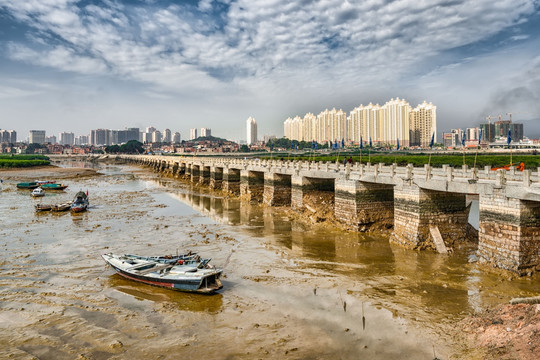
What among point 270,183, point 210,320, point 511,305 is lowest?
point 210,320

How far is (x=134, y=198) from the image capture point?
4591 cm

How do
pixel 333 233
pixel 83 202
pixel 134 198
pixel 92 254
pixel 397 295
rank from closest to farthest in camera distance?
pixel 397 295 < pixel 92 254 < pixel 333 233 < pixel 83 202 < pixel 134 198

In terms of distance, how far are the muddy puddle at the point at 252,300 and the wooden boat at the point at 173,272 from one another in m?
0.44

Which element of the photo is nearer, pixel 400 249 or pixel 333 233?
pixel 400 249

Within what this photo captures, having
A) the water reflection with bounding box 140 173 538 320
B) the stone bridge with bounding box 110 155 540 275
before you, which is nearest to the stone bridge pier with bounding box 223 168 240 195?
the stone bridge with bounding box 110 155 540 275

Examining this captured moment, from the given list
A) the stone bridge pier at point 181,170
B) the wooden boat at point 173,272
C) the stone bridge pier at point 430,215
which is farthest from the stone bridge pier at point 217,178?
the wooden boat at point 173,272

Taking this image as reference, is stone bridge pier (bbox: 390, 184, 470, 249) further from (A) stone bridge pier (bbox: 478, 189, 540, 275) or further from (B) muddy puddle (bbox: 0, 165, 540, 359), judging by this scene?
(A) stone bridge pier (bbox: 478, 189, 540, 275)

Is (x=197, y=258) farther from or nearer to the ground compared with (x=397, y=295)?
farther from the ground

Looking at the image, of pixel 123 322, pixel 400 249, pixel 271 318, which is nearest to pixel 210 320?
pixel 271 318

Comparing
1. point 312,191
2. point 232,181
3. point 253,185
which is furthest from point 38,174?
point 312,191

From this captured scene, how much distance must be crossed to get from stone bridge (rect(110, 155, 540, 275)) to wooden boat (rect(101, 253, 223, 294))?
12.4 m

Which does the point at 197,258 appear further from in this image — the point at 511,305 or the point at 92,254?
the point at 511,305

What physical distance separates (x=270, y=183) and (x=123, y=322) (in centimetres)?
2616

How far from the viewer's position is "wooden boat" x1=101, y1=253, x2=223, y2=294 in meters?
15.0
